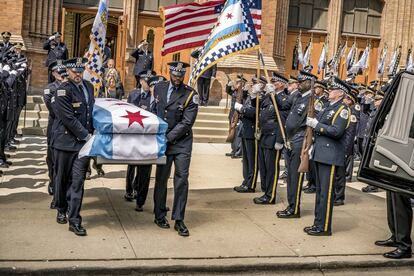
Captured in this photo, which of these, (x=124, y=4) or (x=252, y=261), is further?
(x=124, y=4)

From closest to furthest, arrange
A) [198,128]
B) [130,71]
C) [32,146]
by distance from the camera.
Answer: [32,146] → [198,128] → [130,71]

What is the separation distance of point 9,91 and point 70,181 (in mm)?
5024

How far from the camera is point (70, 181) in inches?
300

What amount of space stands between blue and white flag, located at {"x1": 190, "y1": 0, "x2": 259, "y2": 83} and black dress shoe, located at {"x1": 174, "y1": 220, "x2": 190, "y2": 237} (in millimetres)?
2085

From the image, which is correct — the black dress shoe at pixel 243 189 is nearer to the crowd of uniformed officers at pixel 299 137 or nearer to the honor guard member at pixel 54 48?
the crowd of uniformed officers at pixel 299 137

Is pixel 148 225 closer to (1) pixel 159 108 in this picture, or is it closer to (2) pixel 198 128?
(1) pixel 159 108

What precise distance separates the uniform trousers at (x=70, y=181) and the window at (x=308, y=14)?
1678 centimetres

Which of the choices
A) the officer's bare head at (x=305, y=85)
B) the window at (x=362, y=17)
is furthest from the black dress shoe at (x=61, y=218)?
the window at (x=362, y=17)

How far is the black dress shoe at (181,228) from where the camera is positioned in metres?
7.32

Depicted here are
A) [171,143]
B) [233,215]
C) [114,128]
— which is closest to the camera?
[114,128]


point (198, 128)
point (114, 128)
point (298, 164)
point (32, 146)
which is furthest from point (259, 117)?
point (198, 128)

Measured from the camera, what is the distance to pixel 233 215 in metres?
8.62

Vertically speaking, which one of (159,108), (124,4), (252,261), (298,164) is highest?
(124,4)

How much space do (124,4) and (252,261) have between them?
51.8ft
